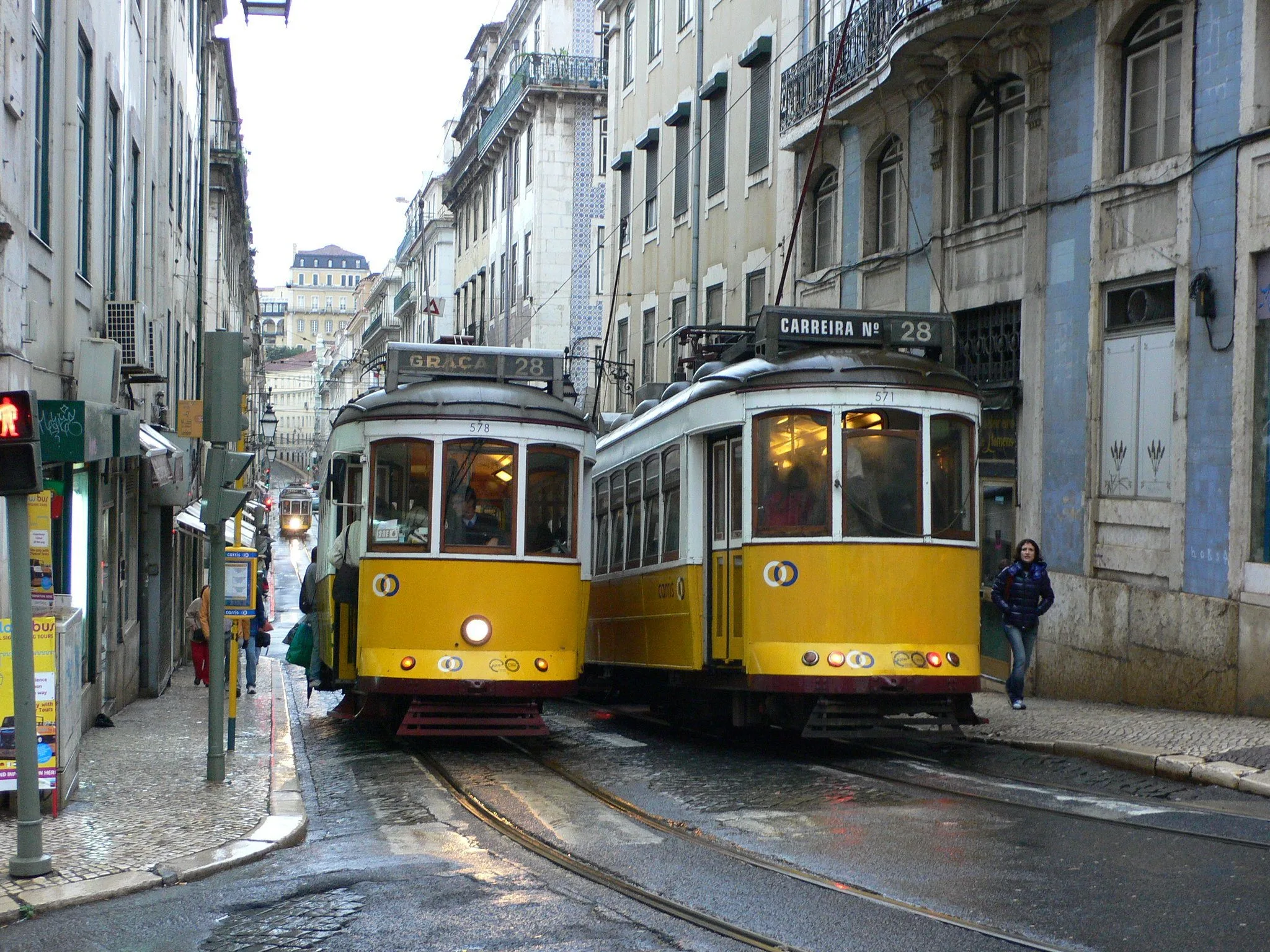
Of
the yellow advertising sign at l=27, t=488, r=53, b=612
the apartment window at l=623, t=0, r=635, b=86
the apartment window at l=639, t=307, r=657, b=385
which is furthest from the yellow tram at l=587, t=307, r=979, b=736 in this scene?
the apartment window at l=623, t=0, r=635, b=86

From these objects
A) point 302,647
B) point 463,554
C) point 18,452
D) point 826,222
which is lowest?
point 302,647

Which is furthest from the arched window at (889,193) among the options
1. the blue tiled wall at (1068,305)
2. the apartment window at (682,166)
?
the apartment window at (682,166)

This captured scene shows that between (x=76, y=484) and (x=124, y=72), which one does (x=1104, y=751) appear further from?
(x=124, y=72)

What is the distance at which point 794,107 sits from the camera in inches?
953

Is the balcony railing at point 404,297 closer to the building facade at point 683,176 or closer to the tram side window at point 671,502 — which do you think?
the building facade at point 683,176

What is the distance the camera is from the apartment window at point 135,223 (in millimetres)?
18500

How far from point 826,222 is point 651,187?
9378 millimetres

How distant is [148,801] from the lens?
10102 mm

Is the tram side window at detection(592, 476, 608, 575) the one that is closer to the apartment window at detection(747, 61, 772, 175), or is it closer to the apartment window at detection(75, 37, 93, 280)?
the apartment window at detection(75, 37, 93, 280)

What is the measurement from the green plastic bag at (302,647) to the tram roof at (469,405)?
3901mm

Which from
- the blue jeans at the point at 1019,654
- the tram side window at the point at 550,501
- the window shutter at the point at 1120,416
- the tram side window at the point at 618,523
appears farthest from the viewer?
the window shutter at the point at 1120,416

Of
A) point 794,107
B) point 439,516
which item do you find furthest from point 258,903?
point 794,107

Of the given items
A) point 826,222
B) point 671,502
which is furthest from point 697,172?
point 671,502

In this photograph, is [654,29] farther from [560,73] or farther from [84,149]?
[84,149]
